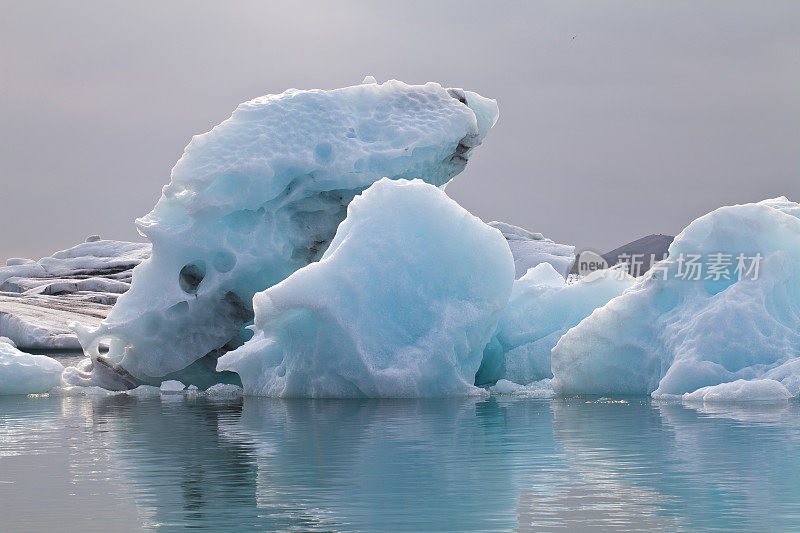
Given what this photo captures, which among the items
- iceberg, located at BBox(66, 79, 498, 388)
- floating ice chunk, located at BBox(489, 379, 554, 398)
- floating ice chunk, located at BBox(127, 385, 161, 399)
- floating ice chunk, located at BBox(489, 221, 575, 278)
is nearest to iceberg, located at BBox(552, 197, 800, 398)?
floating ice chunk, located at BBox(489, 379, 554, 398)

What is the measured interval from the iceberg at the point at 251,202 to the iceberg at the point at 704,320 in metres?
4.32

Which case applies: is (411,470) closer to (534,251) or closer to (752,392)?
(752,392)

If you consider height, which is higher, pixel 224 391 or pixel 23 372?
pixel 23 372

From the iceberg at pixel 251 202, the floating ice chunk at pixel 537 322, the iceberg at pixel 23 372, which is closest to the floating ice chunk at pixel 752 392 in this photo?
the floating ice chunk at pixel 537 322

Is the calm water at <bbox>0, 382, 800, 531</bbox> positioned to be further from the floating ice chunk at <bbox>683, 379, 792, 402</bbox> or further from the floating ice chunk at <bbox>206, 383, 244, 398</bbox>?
the floating ice chunk at <bbox>206, 383, 244, 398</bbox>

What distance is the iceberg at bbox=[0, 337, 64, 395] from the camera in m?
15.9

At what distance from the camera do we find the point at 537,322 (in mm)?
15344

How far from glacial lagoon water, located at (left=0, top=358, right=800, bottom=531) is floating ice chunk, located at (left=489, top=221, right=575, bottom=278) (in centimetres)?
2308

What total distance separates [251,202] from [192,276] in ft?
5.14

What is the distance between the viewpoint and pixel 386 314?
1270 centimetres

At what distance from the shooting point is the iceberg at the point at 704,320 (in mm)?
11922

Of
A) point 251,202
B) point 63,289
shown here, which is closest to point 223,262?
point 251,202

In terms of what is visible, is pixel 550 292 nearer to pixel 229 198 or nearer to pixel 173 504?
pixel 229 198

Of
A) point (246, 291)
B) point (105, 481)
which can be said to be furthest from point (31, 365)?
point (105, 481)
